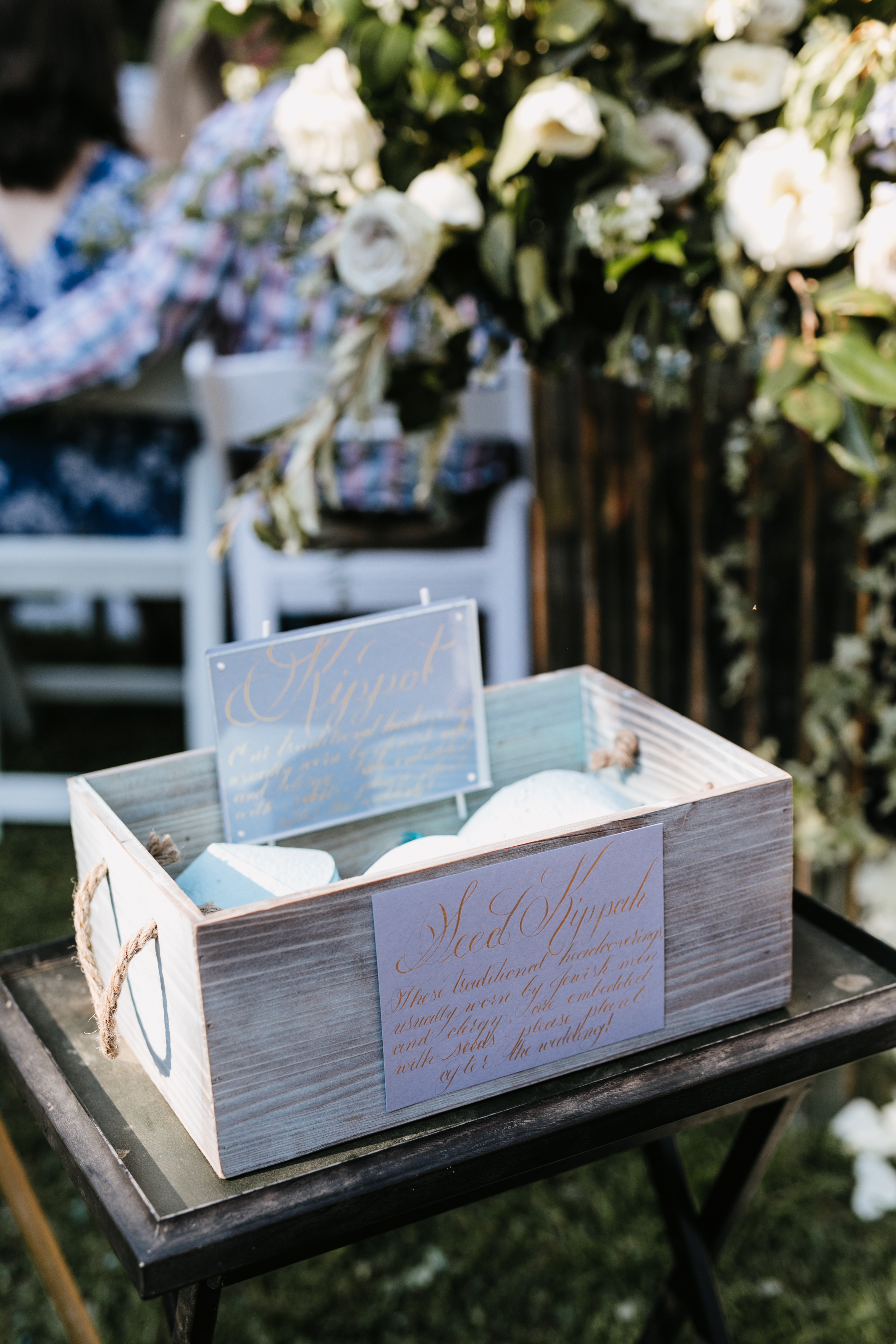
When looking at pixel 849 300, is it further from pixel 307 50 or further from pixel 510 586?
pixel 510 586

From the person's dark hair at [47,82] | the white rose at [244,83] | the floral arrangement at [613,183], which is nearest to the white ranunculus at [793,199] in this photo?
the floral arrangement at [613,183]

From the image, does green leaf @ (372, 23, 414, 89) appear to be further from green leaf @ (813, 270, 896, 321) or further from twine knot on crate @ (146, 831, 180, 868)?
twine knot on crate @ (146, 831, 180, 868)

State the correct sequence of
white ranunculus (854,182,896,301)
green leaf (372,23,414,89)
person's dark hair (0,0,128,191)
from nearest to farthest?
white ranunculus (854,182,896,301) → green leaf (372,23,414,89) → person's dark hair (0,0,128,191)

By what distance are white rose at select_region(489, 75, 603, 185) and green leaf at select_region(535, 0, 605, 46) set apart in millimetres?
36

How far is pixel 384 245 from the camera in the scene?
1.12m

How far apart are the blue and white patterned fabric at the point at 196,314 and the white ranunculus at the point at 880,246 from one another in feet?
3.36

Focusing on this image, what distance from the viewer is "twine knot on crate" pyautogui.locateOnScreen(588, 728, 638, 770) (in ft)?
2.90

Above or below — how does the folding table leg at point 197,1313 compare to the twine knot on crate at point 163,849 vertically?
below

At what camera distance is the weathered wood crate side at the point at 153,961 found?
63 cm

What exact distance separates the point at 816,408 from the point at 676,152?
302 mm

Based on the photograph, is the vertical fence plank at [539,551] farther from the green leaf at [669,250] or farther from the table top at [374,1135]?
the table top at [374,1135]

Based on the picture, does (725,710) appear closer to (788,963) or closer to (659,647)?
(659,647)

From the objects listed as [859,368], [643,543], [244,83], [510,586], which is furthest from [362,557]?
[859,368]

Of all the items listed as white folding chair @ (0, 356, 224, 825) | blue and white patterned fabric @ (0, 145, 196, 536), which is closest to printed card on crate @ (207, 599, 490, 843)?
white folding chair @ (0, 356, 224, 825)
